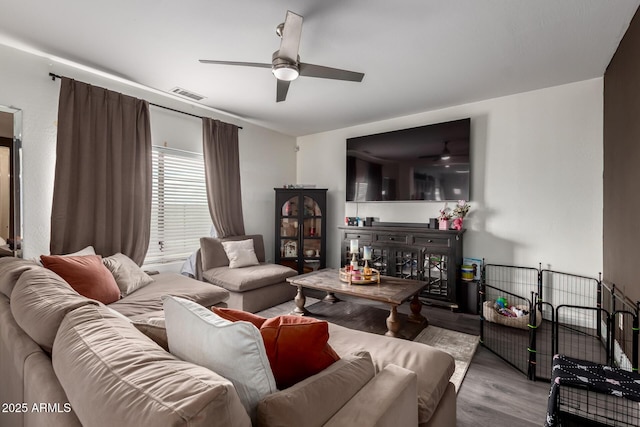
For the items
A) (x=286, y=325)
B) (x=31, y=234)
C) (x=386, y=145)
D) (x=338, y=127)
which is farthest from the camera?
(x=338, y=127)

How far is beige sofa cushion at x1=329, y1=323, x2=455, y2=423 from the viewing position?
128cm

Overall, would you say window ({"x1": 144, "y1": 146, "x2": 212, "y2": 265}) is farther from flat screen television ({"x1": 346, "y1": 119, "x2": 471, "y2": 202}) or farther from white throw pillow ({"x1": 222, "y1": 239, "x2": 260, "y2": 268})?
flat screen television ({"x1": 346, "y1": 119, "x2": 471, "y2": 202})

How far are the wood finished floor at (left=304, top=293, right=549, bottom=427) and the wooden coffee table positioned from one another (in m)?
0.67

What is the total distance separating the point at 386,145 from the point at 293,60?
8.27ft

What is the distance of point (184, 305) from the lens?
98cm

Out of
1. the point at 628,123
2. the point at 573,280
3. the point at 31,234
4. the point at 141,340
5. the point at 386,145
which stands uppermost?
the point at 386,145

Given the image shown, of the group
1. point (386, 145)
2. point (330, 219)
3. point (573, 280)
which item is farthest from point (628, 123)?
point (330, 219)

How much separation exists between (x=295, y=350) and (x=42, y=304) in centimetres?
107

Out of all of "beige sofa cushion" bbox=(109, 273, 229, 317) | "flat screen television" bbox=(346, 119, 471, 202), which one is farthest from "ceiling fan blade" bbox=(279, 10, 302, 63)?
"flat screen television" bbox=(346, 119, 471, 202)

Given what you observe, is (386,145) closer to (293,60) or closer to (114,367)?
(293,60)

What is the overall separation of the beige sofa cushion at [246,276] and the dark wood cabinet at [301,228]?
0.82m

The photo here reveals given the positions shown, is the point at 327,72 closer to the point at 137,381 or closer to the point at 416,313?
the point at 137,381

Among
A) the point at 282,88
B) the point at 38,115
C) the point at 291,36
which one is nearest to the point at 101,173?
the point at 38,115

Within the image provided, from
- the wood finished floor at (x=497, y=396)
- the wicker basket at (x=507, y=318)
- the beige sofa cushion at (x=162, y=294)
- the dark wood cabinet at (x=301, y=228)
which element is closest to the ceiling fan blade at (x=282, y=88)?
the beige sofa cushion at (x=162, y=294)
